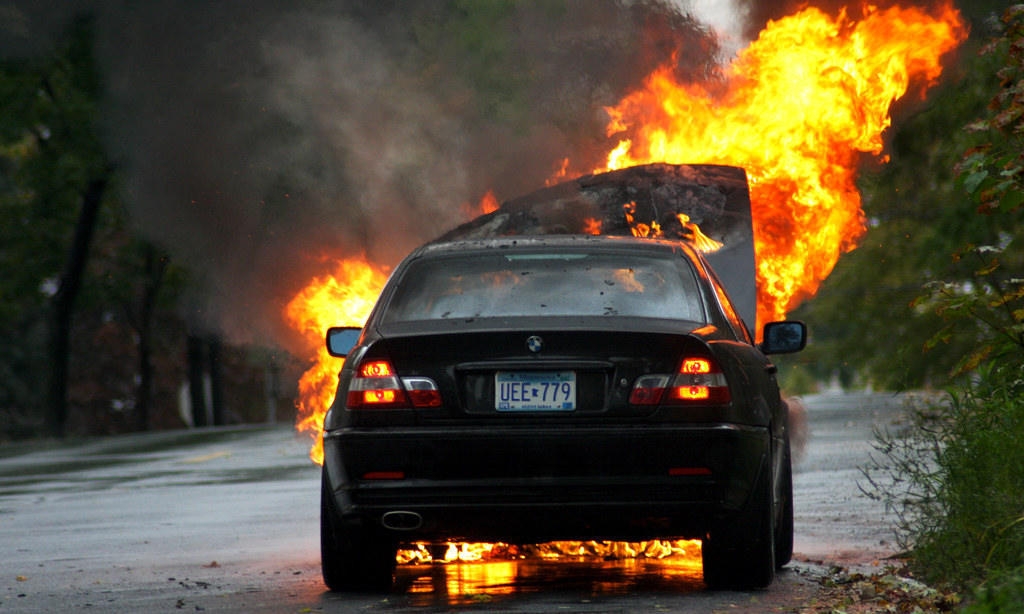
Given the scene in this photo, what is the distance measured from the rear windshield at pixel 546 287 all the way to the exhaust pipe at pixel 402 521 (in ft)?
3.00

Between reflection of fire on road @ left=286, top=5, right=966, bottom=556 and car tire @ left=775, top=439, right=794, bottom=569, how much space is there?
3.38m

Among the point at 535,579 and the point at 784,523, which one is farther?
the point at 784,523

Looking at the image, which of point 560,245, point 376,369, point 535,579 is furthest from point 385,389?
point 535,579

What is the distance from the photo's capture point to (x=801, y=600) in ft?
26.0

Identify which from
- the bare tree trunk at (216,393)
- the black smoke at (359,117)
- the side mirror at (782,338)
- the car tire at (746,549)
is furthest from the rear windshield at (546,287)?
the bare tree trunk at (216,393)

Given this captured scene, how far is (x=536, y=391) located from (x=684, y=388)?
60cm

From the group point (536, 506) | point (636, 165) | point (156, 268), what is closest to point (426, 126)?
point (636, 165)

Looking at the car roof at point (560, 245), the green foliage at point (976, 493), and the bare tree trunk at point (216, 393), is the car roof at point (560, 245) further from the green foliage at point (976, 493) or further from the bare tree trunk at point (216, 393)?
the bare tree trunk at point (216, 393)

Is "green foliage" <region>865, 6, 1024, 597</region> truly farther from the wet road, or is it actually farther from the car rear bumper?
the car rear bumper

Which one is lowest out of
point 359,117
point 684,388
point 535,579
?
point 535,579

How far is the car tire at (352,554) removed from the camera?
26.1 feet

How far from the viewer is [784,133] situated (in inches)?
535

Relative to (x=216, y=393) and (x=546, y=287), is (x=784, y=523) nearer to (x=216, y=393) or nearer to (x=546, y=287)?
(x=546, y=287)

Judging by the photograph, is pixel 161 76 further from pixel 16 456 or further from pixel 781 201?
pixel 16 456
